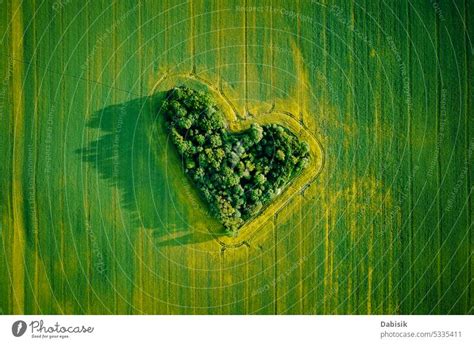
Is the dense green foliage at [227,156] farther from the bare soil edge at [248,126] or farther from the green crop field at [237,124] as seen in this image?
the green crop field at [237,124]

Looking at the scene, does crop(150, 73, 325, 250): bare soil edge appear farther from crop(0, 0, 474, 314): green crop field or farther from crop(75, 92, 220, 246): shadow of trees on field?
crop(75, 92, 220, 246): shadow of trees on field

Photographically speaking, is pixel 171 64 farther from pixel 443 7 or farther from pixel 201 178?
pixel 443 7

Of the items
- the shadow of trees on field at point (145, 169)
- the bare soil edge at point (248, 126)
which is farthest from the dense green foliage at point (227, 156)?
the shadow of trees on field at point (145, 169)

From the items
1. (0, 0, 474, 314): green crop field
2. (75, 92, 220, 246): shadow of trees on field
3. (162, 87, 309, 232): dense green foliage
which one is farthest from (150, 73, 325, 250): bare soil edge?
(75, 92, 220, 246): shadow of trees on field

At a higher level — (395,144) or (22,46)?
(22,46)

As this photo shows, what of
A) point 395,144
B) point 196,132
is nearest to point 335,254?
point 395,144

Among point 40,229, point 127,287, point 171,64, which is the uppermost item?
point 171,64

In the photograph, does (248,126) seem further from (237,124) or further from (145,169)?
(145,169)
